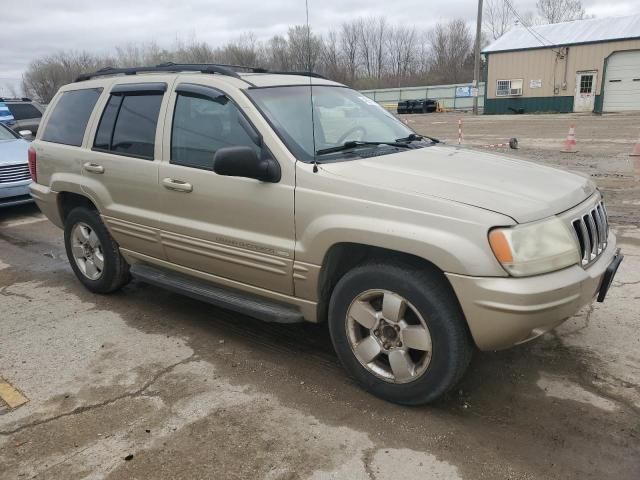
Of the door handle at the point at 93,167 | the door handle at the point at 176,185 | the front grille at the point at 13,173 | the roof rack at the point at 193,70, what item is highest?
the roof rack at the point at 193,70

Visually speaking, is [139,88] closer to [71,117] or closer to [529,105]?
[71,117]

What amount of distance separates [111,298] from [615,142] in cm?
1512

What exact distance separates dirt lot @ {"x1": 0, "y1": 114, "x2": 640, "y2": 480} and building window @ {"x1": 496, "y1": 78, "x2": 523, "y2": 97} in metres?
33.6

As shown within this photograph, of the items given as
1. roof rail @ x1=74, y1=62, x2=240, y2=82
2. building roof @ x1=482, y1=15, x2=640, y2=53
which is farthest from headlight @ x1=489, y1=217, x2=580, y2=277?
building roof @ x1=482, y1=15, x2=640, y2=53

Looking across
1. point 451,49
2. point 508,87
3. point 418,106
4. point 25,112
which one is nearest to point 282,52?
point 25,112

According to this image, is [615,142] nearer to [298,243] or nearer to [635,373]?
[635,373]

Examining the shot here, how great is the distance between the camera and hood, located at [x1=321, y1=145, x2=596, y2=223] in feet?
8.94

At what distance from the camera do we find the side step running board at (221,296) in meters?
3.38

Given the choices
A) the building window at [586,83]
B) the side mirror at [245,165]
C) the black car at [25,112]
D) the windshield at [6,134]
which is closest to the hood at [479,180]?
the side mirror at [245,165]

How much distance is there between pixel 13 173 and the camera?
8.28 m

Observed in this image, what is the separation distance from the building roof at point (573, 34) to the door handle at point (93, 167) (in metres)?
33.7

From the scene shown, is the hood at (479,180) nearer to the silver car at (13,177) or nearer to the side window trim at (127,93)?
the side window trim at (127,93)

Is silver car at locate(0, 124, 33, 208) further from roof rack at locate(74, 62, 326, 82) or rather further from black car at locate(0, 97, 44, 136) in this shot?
black car at locate(0, 97, 44, 136)

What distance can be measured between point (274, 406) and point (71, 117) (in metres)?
3.28
